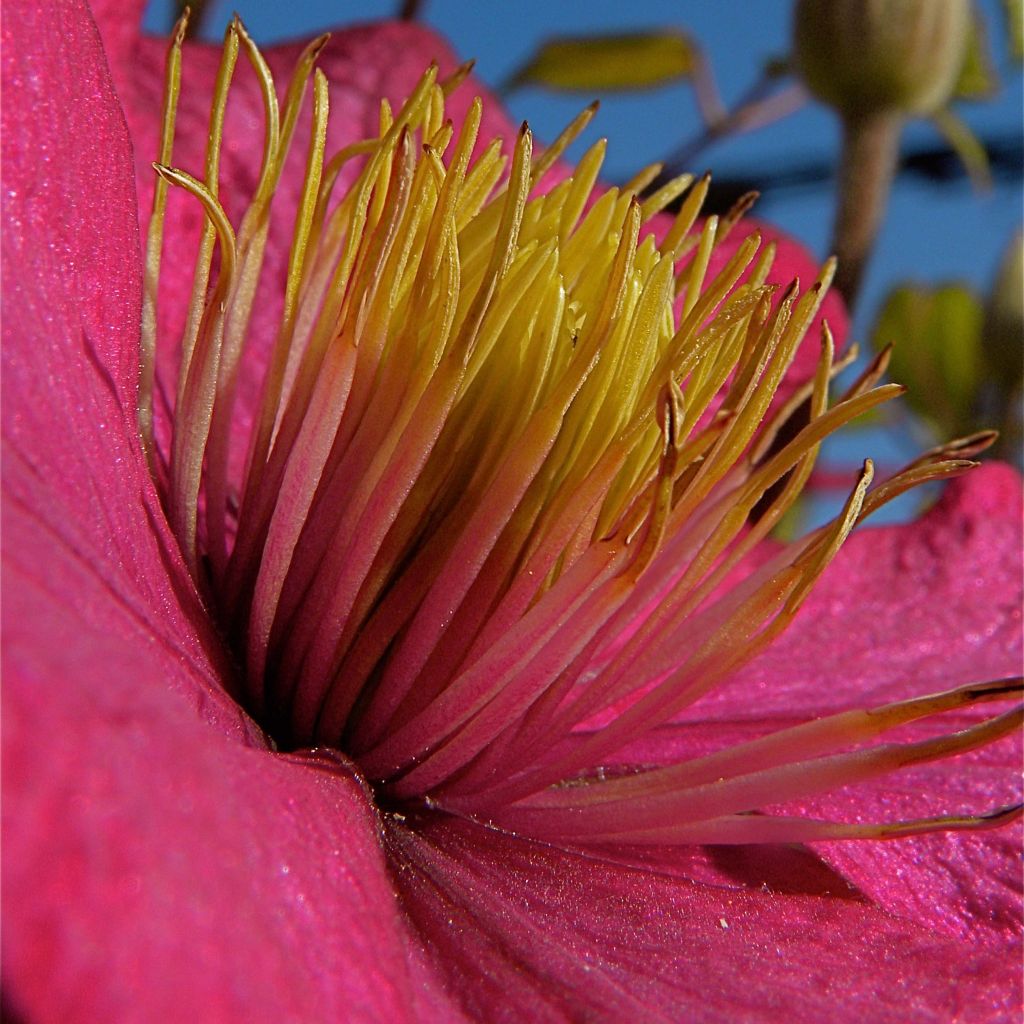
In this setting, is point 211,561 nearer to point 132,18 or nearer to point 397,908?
point 397,908

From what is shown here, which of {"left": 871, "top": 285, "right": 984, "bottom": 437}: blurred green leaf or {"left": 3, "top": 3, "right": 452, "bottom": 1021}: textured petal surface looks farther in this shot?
{"left": 871, "top": 285, "right": 984, "bottom": 437}: blurred green leaf

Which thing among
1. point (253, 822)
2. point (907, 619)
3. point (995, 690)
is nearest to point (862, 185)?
point (907, 619)

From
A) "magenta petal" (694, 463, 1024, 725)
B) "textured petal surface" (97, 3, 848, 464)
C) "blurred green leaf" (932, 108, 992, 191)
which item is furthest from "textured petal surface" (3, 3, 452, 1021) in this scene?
"blurred green leaf" (932, 108, 992, 191)

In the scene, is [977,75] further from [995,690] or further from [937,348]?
[995,690]

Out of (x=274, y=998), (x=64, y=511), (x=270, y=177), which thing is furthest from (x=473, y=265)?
(x=274, y=998)

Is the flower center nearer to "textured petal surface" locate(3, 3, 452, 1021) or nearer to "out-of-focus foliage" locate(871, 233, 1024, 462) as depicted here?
"textured petal surface" locate(3, 3, 452, 1021)

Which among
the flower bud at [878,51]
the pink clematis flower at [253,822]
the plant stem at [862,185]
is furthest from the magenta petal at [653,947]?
the flower bud at [878,51]
